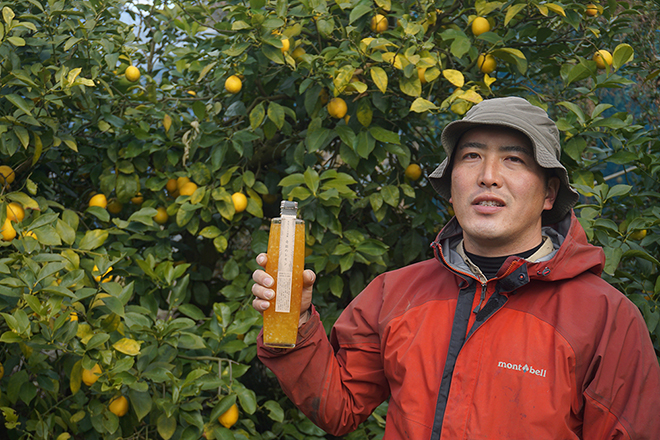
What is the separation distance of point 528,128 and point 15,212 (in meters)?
1.90

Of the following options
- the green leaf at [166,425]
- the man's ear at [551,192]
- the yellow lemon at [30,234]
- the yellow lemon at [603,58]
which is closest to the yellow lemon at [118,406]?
the green leaf at [166,425]

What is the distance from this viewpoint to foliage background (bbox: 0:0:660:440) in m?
2.05

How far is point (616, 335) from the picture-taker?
3.94ft

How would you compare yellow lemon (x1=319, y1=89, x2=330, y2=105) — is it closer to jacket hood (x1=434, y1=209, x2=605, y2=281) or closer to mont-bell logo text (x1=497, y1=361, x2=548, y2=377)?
jacket hood (x1=434, y1=209, x2=605, y2=281)

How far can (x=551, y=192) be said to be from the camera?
1.51 meters

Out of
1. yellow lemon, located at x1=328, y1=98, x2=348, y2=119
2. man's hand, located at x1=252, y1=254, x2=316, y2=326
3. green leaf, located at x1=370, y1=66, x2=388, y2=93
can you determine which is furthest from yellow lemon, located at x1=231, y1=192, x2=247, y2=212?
man's hand, located at x1=252, y1=254, x2=316, y2=326

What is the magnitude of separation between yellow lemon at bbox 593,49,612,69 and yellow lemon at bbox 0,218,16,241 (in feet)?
8.03

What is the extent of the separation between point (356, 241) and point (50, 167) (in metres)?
1.48

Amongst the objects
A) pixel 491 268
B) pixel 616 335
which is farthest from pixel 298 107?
pixel 616 335

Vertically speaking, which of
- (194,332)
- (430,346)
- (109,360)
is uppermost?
(430,346)

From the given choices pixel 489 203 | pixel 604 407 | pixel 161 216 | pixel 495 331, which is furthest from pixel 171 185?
pixel 604 407

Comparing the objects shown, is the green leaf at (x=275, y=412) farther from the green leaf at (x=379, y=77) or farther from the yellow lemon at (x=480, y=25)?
the yellow lemon at (x=480, y=25)

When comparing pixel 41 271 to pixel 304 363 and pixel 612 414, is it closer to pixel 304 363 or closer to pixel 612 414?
pixel 304 363

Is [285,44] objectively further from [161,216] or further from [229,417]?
[229,417]
